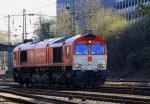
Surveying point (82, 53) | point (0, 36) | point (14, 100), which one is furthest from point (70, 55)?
point (0, 36)

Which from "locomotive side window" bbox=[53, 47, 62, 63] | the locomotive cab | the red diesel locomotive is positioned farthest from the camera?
"locomotive side window" bbox=[53, 47, 62, 63]

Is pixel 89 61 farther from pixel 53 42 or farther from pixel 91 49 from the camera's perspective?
pixel 53 42

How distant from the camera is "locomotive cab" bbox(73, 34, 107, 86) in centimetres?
2953

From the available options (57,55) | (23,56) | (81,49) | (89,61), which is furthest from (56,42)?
(23,56)

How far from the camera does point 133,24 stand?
63.3m

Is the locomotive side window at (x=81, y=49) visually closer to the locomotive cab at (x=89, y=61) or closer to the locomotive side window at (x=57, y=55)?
the locomotive cab at (x=89, y=61)

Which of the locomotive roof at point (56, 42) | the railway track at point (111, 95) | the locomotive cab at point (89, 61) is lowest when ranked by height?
the railway track at point (111, 95)

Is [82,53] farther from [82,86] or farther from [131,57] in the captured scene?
[131,57]

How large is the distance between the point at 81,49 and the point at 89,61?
3.06ft

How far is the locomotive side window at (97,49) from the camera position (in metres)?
30.5

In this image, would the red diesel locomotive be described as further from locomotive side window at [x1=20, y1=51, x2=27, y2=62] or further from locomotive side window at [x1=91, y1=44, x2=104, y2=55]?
locomotive side window at [x1=20, y1=51, x2=27, y2=62]

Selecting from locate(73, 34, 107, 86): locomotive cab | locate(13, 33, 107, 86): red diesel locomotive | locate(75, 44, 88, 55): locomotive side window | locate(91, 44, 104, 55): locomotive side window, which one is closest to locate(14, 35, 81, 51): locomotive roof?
locate(13, 33, 107, 86): red diesel locomotive

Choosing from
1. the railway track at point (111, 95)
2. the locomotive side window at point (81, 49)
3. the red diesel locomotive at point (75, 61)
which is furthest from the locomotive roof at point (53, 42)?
the railway track at point (111, 95)

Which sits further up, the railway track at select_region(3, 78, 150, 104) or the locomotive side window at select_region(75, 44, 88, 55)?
the locomotive side window at select_region(75, 44, 88, 55)
